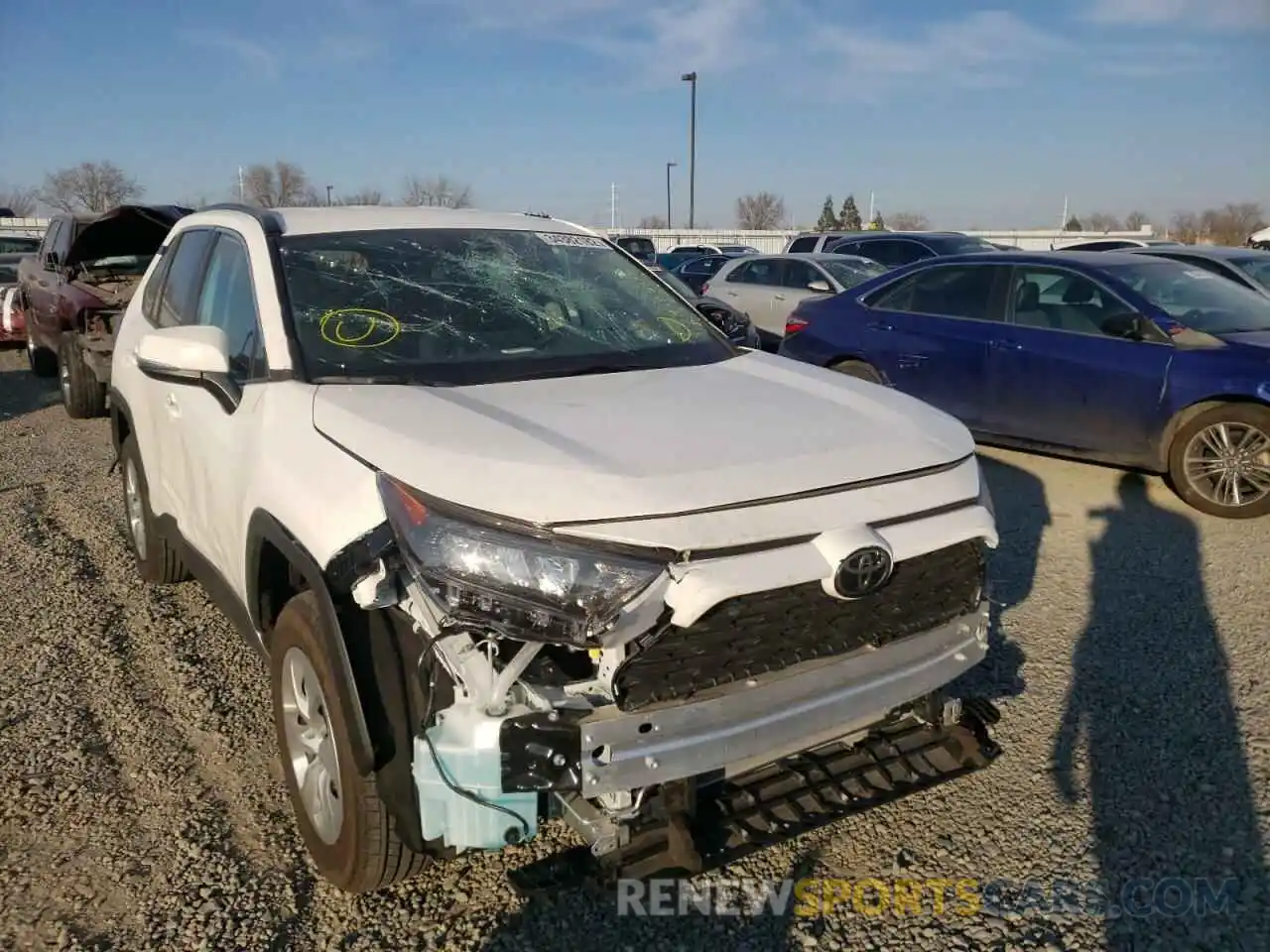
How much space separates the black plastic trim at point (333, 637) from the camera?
2.29m

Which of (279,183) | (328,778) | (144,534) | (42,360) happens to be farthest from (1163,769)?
(279,183)

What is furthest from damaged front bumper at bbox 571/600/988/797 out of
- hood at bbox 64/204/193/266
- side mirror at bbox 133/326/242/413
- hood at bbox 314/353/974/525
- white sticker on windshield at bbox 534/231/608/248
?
hood at bbox 64/204/193/266

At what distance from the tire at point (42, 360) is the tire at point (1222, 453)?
36.2 feet

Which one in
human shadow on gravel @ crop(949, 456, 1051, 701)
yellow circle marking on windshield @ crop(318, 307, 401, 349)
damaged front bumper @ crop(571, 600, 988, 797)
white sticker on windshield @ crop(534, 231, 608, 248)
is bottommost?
human shadow on gravel @ crop(949, 456, 1051, 701)

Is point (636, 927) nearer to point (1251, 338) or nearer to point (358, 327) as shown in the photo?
point (358, 327)

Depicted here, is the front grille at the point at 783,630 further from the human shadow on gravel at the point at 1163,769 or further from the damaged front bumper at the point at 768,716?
the human shadow on gravel at the point at 1163,769

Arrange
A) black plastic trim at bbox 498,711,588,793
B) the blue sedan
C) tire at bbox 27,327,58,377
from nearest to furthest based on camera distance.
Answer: black plastic trim at bbox 498,711,588,793 < the blue sedan < tire at bbox 27,327,58,377

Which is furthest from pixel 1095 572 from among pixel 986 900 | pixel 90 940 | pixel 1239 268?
pixel 1239 268

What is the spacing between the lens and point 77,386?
29.5 ft

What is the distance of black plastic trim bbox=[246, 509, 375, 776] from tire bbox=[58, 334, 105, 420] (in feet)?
23.6

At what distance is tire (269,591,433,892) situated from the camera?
2.43 metres

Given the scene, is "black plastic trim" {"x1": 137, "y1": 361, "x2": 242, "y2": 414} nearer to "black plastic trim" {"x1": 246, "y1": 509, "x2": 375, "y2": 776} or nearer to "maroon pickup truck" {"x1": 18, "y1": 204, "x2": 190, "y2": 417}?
"black plastic trim" {"x1": 246, "y1": 509, "x2": 375, "y2": 776}

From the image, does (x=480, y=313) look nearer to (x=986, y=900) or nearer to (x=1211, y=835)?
(x=986, y=900)

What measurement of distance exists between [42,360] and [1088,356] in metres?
10.9
